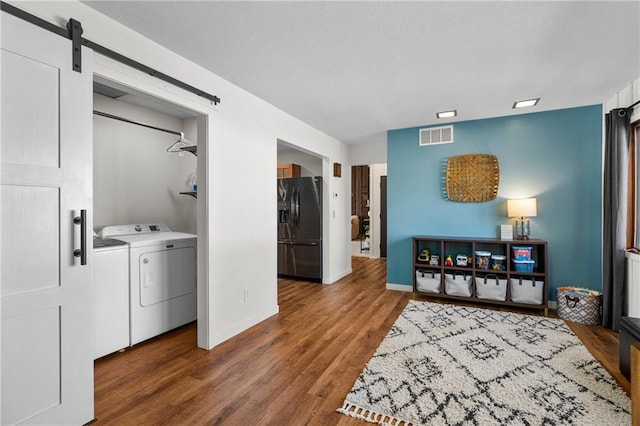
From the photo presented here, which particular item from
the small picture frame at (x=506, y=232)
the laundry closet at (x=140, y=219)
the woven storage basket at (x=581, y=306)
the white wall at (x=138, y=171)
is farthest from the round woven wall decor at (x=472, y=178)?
the white wall at (x=138, y=171)

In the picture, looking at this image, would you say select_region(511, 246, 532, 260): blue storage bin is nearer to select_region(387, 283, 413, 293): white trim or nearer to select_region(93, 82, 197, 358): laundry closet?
select_region(387, 283, 413, 293): white trim

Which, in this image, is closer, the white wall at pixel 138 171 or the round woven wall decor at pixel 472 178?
the white wall at pixel 138 171

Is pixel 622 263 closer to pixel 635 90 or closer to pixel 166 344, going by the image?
pixel 635 90

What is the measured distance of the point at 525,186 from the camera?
3.96 m

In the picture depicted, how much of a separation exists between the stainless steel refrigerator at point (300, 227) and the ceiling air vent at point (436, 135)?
174cm

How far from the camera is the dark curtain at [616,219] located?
3055 millimetres

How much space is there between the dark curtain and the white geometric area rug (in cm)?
52

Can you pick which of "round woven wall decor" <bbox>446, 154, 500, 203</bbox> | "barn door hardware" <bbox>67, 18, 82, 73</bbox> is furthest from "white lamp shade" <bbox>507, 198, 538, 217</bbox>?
"barn door hardware" <bbox>67, 18, 82, 73</bbox>

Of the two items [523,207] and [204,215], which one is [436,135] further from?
[204,215]

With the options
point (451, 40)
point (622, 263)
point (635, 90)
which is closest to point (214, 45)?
point (451, 40)

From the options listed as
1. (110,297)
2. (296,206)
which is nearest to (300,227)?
(296,206)

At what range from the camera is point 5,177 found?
56.2 inches

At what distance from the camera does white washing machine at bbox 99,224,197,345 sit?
2721mm

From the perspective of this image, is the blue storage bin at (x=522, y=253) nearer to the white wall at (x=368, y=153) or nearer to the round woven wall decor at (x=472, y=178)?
the round woven wall decor at (x=472, y=178)
